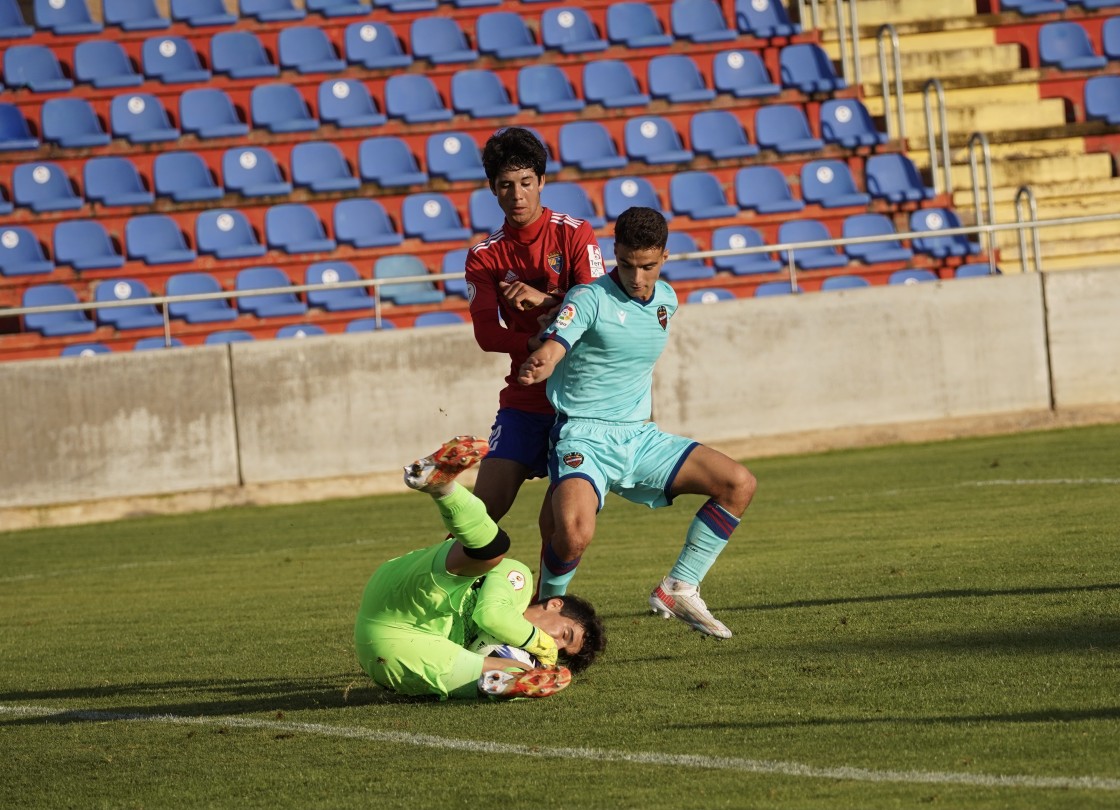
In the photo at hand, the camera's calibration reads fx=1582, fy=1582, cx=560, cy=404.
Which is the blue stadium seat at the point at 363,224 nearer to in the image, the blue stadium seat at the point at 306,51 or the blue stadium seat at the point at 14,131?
the blue stadium seat at the point at 306,51

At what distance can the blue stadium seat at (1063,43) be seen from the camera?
21766mm

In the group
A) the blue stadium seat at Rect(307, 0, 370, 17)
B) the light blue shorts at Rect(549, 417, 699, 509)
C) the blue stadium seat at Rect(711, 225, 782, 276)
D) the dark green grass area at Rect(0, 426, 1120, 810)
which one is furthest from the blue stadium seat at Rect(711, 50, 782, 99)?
the light blue shorts at Rect(549, 417, 699, 509)

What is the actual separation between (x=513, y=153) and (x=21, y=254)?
513 inches

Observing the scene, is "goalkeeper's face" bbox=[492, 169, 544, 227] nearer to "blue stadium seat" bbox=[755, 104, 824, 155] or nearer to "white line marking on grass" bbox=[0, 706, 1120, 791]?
"white line marking on grass" bbox=[0, 706, 1120, 791]

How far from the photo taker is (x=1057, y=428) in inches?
650

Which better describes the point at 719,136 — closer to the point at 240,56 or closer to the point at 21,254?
the point at 240,56

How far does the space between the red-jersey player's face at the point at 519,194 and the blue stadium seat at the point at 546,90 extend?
13.4 metres

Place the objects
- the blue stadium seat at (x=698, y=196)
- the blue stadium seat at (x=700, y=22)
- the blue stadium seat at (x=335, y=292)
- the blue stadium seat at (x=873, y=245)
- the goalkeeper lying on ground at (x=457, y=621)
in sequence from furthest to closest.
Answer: the blue stadium seat at (x=700, y=22)
the blue stadium seat at (x=698, y=196)
the blue stadium seat at (x=873, y=245)
the blue stadium seat at (x=335, y=292)
the goalkeeper lying on ground at (x=457, y=621)

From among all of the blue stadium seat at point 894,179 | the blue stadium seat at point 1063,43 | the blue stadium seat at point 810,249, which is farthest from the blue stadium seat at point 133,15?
the blue stadium seat at point 1063,43

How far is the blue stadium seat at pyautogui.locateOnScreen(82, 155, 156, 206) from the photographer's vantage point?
18672 millimetres

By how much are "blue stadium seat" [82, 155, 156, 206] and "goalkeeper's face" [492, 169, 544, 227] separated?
12.7m

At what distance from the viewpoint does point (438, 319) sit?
57.6 ft

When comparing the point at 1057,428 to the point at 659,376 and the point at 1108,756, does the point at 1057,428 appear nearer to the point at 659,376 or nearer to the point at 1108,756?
the point at 659,376

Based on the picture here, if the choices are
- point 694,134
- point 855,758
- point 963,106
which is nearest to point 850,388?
point 694,134
